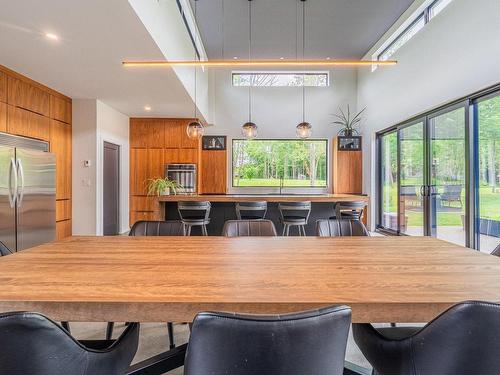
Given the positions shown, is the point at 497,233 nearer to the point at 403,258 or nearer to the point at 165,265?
the point at 403,258

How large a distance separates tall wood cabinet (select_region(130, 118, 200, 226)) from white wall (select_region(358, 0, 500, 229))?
13.7 feet

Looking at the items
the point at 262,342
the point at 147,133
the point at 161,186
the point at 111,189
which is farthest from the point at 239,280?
the point at 147,133

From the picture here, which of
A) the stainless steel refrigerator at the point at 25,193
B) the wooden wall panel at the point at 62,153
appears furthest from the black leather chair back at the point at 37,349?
the wooden wall panel at the point at 62,153

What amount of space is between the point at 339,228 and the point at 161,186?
4.20 meters

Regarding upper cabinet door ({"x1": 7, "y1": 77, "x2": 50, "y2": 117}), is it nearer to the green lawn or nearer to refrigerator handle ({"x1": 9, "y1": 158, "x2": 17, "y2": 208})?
refrigerator handle ({"x1": 9, "y1": 158, "x2": 17, "y2": 208})

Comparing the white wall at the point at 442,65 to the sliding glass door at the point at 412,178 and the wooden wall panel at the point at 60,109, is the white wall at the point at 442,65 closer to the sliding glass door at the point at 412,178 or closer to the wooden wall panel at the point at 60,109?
the sliding glass door at the point at 412,178

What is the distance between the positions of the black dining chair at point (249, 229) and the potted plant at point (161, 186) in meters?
3.53

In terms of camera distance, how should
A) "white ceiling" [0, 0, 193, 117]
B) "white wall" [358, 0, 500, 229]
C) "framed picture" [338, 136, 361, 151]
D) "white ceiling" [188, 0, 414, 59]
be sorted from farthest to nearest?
"framed picture" [338, 136, 361, 151] → "white ceiling" [188, 0, 414, 59] → "white wall" [358, 0, 500, 229] → "white ceiling" [0, 0, 193, 117]

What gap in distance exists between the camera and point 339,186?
23.4 ft

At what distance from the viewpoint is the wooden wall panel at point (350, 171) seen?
7074mm

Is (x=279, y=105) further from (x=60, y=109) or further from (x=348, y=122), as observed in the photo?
(x=60, y=109)

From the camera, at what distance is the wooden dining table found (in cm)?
99

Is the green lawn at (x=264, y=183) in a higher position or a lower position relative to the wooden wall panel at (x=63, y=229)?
higher

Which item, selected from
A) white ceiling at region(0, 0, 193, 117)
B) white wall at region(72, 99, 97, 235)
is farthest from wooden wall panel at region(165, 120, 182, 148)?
white wall at region(72, 99, 97, 235)
